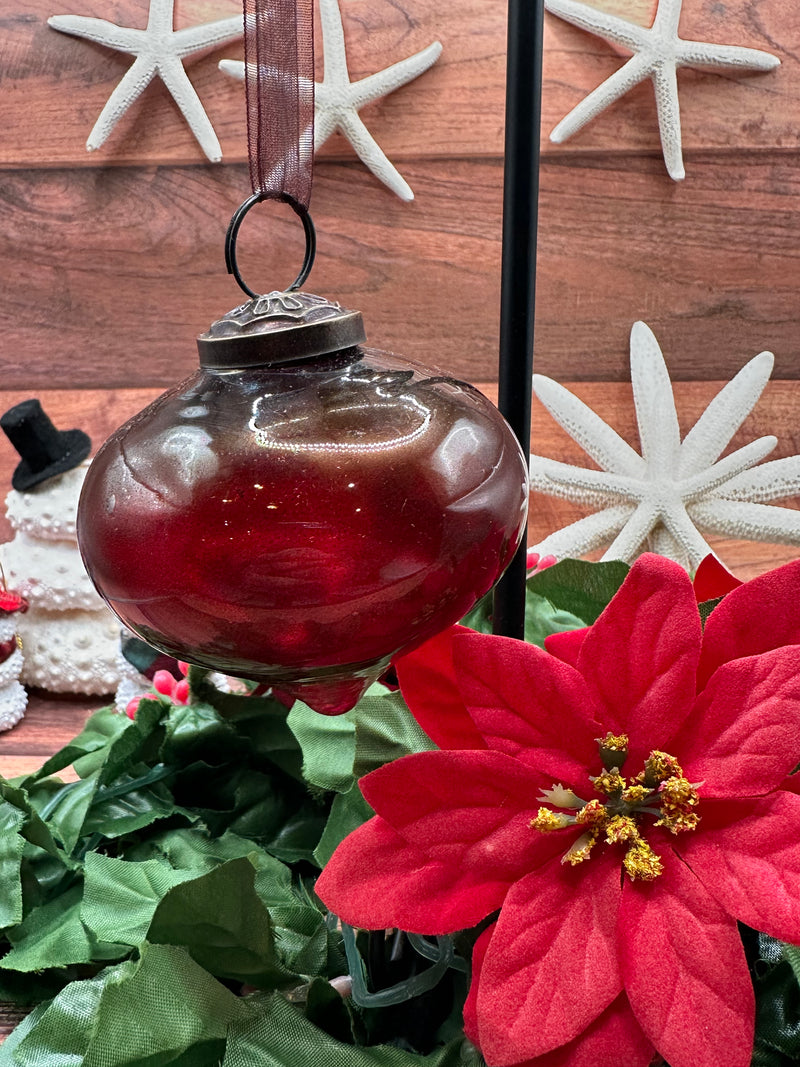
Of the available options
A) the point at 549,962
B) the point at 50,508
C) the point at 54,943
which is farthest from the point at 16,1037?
the point at 50,508

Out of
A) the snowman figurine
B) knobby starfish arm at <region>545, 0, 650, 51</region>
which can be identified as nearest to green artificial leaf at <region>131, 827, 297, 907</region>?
the snowman figurine

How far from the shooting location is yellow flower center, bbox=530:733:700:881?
184mm

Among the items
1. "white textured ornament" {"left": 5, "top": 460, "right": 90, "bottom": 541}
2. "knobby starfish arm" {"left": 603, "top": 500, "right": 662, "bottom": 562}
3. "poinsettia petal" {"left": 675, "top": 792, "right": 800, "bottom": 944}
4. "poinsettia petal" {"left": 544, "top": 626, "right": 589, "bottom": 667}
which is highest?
"poinsettia petal" {"left": 544, "top": 626, "right": 589, "bottom": 667}

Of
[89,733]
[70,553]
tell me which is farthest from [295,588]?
[70,553]

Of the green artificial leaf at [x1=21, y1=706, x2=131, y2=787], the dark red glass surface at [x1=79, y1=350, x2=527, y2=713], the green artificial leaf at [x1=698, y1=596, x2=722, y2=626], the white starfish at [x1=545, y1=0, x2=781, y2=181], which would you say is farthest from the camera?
the white starfish at [x1=545, y1=0, x2=781, y2=181]

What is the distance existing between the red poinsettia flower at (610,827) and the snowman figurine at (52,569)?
0.55 m

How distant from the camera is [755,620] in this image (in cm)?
20

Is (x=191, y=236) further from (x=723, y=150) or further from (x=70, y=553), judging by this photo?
(x=723, y=150)

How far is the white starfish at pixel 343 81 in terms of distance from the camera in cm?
70

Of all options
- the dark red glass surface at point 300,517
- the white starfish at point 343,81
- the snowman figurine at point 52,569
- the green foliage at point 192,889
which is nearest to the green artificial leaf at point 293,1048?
the green foliage at point 192,889

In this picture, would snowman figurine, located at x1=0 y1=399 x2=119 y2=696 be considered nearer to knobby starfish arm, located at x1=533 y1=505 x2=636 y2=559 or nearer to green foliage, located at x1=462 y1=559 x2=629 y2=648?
knobby starfish arm, located at x1=533 y1=505 x2=636 y2=559

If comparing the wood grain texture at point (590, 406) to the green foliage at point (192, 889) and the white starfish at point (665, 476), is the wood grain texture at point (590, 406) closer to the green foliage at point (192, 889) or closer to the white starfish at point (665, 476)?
the white starfish at point (665, 476)

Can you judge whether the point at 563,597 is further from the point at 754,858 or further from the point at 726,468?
the point at 726,468

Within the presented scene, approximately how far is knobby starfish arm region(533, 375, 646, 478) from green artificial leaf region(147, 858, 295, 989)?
1.83 feet
